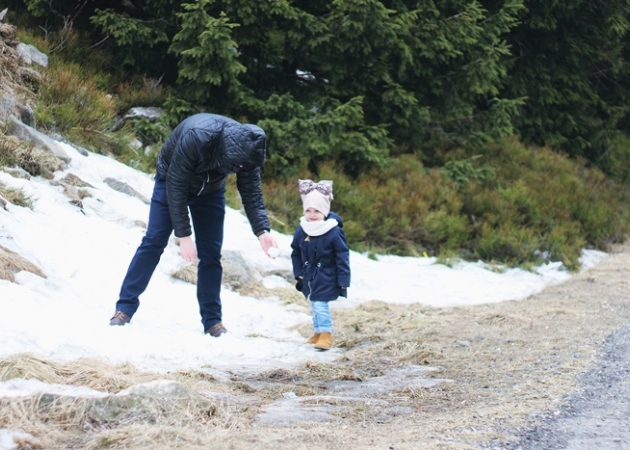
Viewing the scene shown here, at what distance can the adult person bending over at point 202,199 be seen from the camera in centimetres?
573

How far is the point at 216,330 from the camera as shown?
6398 mm

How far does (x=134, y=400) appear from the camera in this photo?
13.1 feet

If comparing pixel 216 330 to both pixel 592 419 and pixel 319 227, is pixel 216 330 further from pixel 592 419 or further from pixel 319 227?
pixel 592 419

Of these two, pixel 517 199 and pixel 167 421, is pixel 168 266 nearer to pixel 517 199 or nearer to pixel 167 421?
pixel 167 421

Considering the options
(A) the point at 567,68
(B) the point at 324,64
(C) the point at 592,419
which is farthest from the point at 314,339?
(A) the point at 567,68

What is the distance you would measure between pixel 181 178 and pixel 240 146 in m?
0.47

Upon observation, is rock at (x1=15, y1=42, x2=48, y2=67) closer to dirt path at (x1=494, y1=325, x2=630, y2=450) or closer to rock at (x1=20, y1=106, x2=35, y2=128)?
rock at (x1=20, y1=106, x2=35, y2=128)

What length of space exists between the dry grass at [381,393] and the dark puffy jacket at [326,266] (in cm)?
46

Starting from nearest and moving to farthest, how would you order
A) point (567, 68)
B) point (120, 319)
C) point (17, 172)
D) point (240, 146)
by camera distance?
point (240, 146)
point (120, 319)
point (17, 172)
point (567, 68)

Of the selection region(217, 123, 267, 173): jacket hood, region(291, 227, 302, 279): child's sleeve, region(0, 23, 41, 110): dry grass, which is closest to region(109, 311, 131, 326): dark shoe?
region(217, 123, 267, 173): jacket hood

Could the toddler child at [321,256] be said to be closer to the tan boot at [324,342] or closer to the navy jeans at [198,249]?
the tan boot at [324,342]

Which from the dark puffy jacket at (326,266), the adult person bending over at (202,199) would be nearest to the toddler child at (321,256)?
the dark puffy jacket at (326,266)

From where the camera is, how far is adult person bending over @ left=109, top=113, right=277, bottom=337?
5.73 meters

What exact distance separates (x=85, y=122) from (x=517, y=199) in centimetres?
685
